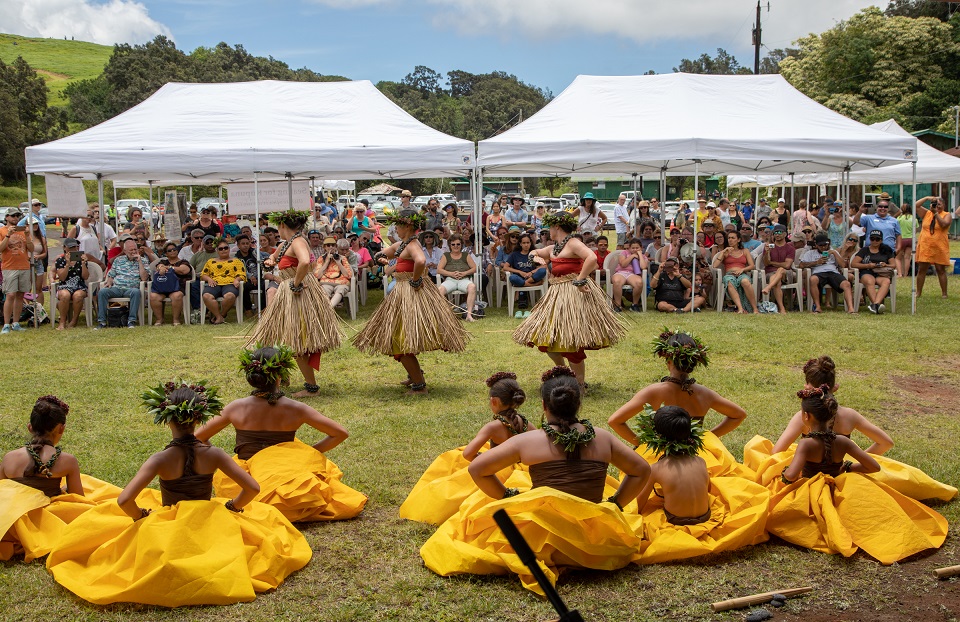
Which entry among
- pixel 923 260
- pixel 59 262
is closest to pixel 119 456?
pixel 59 262

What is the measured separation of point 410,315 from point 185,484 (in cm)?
364

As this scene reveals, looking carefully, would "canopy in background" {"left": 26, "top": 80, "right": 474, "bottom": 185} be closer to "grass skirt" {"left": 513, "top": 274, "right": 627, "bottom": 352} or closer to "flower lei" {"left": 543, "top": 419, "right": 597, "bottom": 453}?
"grass skirt" {"left": 513, "top": 274, "right": 627, "bottom": 352}

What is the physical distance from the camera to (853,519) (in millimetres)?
4281

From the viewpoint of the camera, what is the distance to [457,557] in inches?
158

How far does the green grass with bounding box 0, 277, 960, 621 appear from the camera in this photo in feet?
12.5

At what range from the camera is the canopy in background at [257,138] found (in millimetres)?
12180

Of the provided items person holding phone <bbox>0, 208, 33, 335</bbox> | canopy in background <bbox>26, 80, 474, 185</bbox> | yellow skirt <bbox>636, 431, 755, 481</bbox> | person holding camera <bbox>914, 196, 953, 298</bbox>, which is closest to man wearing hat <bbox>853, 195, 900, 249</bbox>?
person holding camera <bbox>914, 196, 953, 298</bbox>

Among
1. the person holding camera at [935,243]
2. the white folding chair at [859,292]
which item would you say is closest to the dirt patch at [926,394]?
the white folding chair at [859,292]

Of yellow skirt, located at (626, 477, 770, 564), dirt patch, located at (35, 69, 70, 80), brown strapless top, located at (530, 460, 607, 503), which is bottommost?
yellow skirt, located at (626, 477, 770, 564)

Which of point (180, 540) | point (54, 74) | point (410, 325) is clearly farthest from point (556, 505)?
point (54, 74)

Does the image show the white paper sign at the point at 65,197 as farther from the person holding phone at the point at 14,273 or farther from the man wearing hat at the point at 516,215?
the man wearing hat at the point at 516,215

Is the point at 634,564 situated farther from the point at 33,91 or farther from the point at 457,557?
the point at 33,91

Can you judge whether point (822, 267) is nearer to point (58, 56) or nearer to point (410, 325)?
point (410, 325)

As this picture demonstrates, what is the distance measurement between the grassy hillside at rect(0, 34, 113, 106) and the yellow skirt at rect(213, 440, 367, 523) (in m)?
82.5
